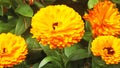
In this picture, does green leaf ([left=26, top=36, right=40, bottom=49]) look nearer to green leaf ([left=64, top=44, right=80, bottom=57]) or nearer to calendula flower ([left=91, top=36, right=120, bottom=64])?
green leaf ([left=64, top=44, right=80, bottom=57])

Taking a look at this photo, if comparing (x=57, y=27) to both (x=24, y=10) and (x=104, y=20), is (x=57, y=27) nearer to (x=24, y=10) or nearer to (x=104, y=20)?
(x=104, y=20)

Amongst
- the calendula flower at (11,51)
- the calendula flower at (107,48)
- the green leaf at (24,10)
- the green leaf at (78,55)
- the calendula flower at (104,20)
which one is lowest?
the green leaf at (78,55)

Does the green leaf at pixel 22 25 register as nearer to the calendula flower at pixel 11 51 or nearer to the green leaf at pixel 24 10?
the green leaf at pixel 24 10

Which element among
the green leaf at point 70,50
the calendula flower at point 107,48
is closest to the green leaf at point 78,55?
the green leaf at point 70,50

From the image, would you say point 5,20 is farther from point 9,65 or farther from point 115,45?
point 115,45

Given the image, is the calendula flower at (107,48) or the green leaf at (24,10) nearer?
the calendula flower at (107,48)

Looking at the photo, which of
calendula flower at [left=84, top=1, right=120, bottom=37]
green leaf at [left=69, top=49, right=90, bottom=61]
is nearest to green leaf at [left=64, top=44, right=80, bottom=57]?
green leaf at [left=69, top=49, right=90, bottom=61]

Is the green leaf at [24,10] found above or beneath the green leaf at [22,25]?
above
